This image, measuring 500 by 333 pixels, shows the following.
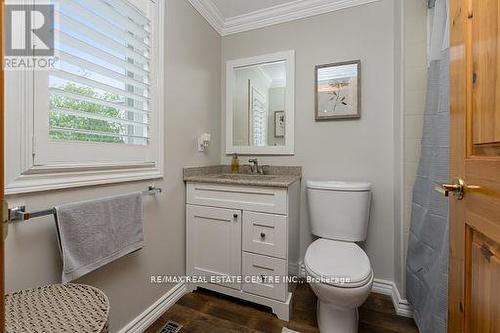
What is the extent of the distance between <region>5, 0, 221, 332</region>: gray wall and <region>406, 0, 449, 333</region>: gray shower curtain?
4.89ft

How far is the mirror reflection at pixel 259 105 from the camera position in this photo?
204 centimetres

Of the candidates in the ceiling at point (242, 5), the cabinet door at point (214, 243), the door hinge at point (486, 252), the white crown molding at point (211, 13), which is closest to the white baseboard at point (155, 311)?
the cabinet door at point (214, 243)

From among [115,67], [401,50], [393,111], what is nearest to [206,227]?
[115,67]

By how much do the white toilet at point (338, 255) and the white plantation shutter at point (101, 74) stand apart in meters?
1.23

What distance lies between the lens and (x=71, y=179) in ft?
3.29

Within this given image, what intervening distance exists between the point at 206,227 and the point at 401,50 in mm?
1753

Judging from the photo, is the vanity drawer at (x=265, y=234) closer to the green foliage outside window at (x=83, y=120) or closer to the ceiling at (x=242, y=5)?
the green foliage outside window at (x=83, y=120)

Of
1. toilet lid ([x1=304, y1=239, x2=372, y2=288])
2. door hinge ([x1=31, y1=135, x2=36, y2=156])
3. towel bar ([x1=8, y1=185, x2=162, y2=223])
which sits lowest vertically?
toilet lid ([x1=304, y1=239, x2=372, y2=288])

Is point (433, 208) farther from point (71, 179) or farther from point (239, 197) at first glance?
point (71, 179)

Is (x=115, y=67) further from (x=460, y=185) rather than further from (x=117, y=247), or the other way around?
(x=460, y=185)

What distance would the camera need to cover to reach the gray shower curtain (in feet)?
3.40

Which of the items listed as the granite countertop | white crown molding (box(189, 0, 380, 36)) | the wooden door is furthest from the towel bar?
white crown molding (box(189, 0, 380, 36))

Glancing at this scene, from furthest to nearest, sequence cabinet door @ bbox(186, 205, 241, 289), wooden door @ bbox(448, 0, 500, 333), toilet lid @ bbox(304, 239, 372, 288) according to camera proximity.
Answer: cabinet door @ bbox(186, 205, 241, 289), toilet lid @ bbox(304, 239, 372, 288), wooden door @ bbox(448, 0, 500, 333)

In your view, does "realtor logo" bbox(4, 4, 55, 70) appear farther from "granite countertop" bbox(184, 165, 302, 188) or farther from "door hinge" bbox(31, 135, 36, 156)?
"granite countertop" bbox(184, 165, 302, 188)
